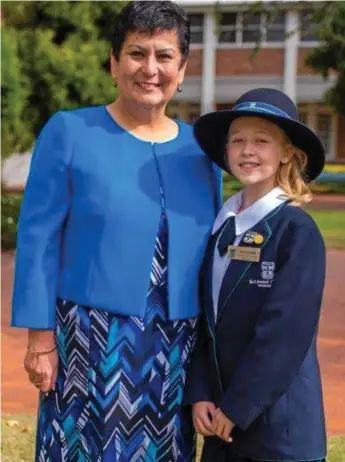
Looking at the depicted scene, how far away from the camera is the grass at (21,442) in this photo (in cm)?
423

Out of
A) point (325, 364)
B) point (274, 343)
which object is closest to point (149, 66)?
point (274, 343)

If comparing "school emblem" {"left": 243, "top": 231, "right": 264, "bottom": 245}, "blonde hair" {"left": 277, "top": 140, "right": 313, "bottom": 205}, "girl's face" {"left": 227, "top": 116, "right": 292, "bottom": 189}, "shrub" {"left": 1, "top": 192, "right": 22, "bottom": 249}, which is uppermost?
"girl's face" {"left": 227, "top": 116, "right": 292, "bottom": 189}

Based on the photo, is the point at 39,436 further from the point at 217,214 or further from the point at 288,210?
the point at 288,210

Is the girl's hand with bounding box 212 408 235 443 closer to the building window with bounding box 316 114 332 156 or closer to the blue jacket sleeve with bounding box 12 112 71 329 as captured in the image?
the blue jacket sleeve with bounding box 12 112 71 329

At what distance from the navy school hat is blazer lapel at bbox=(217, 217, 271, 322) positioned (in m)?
0.27

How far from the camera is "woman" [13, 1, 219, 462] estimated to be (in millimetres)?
2322

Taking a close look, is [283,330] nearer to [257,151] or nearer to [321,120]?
[257,151]

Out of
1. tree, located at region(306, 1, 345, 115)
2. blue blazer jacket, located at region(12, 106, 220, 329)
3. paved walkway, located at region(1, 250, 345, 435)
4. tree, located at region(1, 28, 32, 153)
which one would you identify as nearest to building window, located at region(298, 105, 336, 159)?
tree, located at region(306, 1, 345, 115)

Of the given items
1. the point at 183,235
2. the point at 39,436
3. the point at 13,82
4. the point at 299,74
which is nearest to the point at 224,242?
the point at 183,235

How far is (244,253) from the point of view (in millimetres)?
2223

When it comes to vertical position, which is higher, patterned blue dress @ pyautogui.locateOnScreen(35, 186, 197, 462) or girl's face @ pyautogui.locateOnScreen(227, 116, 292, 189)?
girl's face @ pyautogui.locateOnScreen(227, 116, 292, 189)

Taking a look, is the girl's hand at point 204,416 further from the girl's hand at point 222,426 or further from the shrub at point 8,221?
the shrub at point 8,221

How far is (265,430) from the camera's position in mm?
2215

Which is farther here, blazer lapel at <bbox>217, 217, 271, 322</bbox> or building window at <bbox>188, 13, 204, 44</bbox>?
building window at <bbox>188, 13, 204, 44</bbox>
